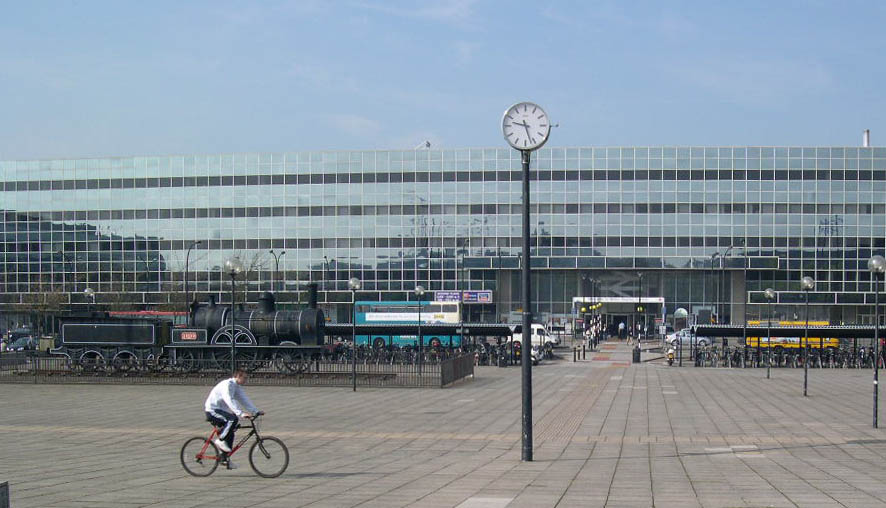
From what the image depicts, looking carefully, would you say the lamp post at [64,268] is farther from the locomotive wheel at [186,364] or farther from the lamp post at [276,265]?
the locomotive wheel at [186,364]

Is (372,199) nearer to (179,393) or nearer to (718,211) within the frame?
(718,211)

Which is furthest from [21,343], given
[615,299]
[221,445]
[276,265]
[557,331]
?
[221,445]

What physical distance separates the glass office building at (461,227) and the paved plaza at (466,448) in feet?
155

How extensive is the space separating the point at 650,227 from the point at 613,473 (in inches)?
2784

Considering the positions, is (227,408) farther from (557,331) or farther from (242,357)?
(557,331)

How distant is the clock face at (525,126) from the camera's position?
55.4 ft

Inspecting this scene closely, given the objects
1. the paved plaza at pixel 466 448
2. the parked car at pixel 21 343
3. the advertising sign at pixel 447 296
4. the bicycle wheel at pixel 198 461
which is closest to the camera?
the paved plaza at pixel 466 448

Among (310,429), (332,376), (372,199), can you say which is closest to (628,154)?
(372,199)

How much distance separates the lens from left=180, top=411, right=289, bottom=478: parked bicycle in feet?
48.1

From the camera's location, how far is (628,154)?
8388 centimetres

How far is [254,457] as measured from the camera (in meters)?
14.8

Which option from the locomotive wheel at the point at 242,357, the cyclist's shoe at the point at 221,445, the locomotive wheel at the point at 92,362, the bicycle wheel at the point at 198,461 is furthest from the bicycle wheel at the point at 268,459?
the locomotive wheel at the point at 92,362

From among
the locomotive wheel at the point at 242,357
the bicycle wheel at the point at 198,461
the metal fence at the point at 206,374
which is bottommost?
the metal fence at the point at 206,374

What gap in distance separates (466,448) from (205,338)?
29.7 metres
